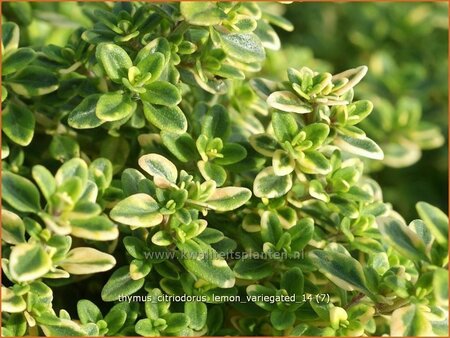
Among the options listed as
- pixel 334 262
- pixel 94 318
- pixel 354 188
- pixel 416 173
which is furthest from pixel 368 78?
pixel 94 318

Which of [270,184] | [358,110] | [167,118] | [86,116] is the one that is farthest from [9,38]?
[358,110]

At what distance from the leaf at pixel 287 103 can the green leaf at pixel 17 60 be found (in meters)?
0.49

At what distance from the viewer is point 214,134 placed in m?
1.46

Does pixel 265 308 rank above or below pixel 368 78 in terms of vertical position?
above

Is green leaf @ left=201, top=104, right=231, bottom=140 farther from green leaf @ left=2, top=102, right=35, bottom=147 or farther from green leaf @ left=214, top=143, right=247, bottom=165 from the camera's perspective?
green leaf @ left=2, top=102, right=35, bottom=147

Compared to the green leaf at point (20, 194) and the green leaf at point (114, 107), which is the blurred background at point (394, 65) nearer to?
the green leaf at point (114, 107)

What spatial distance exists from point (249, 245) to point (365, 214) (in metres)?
0.25

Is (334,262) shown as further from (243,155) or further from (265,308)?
(243,155)

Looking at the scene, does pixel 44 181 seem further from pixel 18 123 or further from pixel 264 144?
pixel 264 144

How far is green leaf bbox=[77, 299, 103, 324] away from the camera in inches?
51.5

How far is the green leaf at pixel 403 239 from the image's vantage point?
1.19m

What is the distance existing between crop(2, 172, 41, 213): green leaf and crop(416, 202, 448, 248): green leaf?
62cm

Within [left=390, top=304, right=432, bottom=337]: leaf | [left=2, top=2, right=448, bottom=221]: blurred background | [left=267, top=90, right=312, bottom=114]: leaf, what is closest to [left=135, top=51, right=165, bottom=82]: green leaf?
[left=267, top=90, right=312, bottom=114]: leaf

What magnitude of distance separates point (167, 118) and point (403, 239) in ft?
1.59
